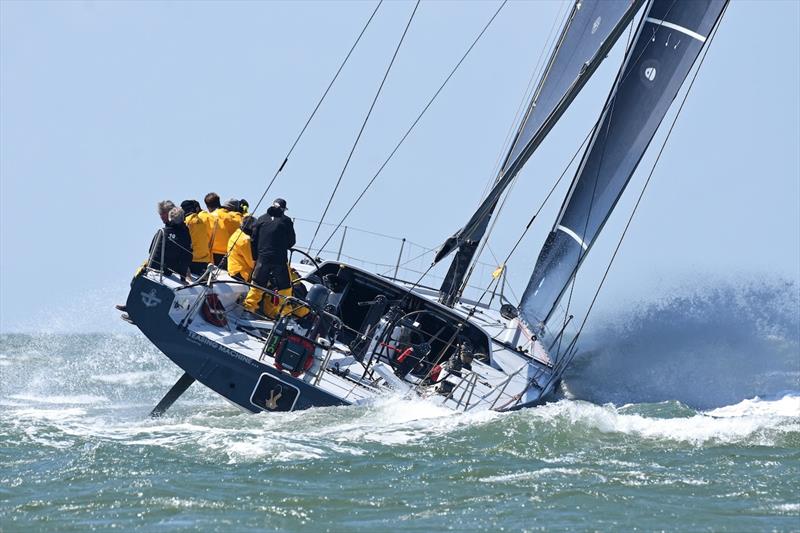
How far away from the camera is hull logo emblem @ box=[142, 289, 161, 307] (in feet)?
40.1

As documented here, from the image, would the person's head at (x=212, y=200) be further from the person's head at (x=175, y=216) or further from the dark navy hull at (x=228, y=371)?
the dark navy hull at (x=228, y=371)

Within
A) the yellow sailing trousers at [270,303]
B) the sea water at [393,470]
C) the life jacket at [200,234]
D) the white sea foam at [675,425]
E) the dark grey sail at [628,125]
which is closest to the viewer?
the sea water at [393,470]

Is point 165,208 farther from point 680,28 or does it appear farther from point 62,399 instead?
point 680,28

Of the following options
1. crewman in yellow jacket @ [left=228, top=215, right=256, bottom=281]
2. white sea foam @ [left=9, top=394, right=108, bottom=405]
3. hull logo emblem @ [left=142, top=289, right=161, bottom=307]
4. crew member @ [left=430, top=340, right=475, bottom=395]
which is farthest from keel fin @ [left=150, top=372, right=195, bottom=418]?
crew member @ [left=430, top=340, right=475, bottom=395]

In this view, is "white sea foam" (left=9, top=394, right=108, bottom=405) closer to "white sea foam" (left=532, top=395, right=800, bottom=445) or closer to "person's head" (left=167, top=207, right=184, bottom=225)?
"person's head" (left=167, top=207, right=184, bottom=225)

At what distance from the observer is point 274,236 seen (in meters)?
12.6

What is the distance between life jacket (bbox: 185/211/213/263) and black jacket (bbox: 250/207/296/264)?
99 centimetres

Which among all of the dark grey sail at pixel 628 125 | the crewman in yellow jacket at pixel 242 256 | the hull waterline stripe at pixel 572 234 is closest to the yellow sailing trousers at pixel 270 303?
the crewman in yellow jacket at pixel 242 256

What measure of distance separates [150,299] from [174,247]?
0.96 metres

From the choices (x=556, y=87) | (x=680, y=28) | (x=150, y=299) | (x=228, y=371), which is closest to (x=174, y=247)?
(x=150, y=299)

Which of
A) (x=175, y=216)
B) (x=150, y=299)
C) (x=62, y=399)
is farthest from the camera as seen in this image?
(x=62, y=399)

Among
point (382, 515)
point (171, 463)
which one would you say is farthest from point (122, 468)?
point (382, 515)

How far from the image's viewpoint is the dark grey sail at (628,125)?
16.2 metres

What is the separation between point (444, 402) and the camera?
12141 mm
